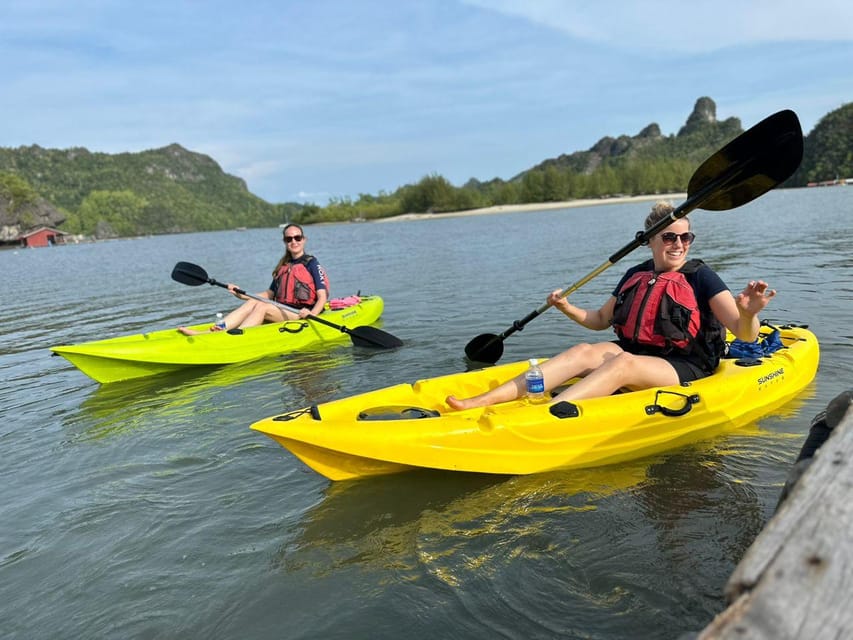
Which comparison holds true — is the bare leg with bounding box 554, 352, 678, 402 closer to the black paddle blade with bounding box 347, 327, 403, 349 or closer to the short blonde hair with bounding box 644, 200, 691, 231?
the short blonde hair with bounding box 644, 200, 691, 231

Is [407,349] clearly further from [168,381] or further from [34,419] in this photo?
[34,419]

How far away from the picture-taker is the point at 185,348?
6.99m

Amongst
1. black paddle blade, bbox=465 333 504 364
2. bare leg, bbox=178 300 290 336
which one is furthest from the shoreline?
black paddle blade, bbox=465 333 504 364

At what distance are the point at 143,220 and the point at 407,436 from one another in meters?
Answer: 131

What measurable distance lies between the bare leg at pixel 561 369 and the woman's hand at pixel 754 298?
0.98 metres

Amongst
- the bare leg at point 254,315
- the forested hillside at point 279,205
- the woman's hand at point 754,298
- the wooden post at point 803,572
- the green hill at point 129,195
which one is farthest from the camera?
the green hill at point 129,195

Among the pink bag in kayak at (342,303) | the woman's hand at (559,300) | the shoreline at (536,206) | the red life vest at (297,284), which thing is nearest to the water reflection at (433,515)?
the woman's hand at (559,300)

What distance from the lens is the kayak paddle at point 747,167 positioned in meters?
4.13

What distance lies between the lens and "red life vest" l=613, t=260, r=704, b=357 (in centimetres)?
406

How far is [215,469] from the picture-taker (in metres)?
4.32

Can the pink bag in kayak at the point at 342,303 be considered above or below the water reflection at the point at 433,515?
above

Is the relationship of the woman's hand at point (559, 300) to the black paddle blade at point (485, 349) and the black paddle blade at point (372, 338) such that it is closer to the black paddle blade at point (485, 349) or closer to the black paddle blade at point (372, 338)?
the black paddle blade at point (485, 349)

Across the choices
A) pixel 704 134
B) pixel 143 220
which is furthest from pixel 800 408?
pixel 704 134

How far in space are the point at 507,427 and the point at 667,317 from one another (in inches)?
55.6
